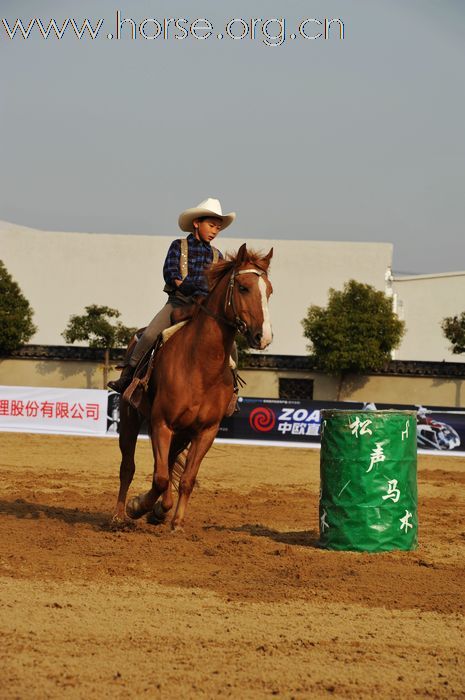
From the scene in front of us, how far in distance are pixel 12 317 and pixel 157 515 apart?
41641 mm

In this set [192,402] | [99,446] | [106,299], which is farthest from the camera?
[106,299]

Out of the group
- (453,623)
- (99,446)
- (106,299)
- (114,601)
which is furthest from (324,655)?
(106,299)

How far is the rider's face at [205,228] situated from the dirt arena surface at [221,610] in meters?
2.96

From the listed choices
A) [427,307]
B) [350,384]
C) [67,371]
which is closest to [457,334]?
[350,384]

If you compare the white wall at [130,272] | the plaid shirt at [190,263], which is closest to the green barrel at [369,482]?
the plaid shirt at [190,263]

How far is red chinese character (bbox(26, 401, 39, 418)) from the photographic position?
2450 cm

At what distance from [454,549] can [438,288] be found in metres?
58.1

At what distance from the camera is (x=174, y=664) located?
489 centimetres

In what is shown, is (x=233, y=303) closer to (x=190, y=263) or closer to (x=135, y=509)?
(x=190, y=263)

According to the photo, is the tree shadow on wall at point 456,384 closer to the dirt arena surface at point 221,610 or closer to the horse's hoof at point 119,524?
the dirt arena surface at point 221,610

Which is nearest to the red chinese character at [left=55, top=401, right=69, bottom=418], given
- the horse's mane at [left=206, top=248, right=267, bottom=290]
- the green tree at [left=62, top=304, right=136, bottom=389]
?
the horse's mane at [left=206, top=248, right=267, bottom=290]

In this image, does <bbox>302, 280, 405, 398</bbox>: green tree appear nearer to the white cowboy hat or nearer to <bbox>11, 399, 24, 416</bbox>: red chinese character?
<bbox>11, 399, 24, 416</bbox>: red chinese character

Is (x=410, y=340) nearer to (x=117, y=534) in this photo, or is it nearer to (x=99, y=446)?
(x=99, y=446)

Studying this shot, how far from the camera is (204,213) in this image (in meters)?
9.72
